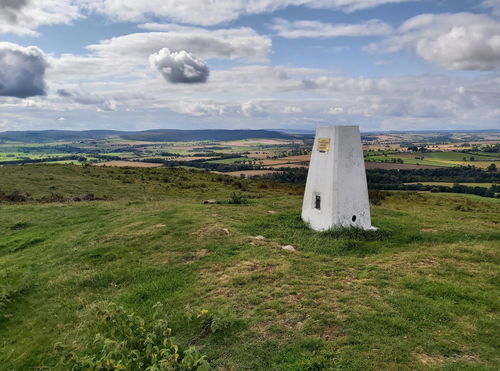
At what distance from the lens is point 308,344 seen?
24.2 feet

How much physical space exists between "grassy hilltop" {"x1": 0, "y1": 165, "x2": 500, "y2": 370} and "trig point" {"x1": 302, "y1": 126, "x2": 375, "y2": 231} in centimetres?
89

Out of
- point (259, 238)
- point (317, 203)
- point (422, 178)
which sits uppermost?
point (317, 203)

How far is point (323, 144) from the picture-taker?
16.0 meters

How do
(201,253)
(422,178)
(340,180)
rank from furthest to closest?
1. (422,178)
2. (340,180)
3. (201,253)

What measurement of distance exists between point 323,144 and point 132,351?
12264 mm

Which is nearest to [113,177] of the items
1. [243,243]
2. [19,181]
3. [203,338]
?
[19,181]

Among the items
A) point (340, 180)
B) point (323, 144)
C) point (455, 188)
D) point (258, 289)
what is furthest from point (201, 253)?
point (455, 188)

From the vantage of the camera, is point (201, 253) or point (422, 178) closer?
point (201, 253)

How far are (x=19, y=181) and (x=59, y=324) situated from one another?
93.8 ft

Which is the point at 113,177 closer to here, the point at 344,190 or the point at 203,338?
the point at 344,190

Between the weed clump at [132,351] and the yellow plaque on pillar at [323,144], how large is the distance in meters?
10.6

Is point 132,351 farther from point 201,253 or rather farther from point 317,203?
point 317,203

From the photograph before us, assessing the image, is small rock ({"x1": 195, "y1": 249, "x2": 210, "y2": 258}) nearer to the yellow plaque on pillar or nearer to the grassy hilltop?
the grassy hilltop

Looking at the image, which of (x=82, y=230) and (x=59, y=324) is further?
(x=82, y=230)
